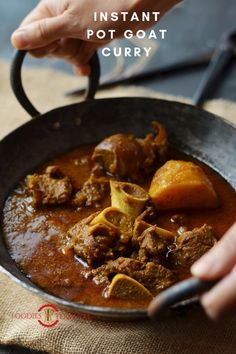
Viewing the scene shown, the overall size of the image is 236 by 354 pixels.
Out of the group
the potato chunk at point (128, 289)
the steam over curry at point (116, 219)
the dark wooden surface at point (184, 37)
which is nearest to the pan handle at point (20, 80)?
the steam over curry at point (116, 219)

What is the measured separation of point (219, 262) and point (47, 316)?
76cm

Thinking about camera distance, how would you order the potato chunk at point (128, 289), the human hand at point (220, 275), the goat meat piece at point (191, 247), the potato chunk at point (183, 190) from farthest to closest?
the potato chunk at point (183, 190) < the goat meat piece at point (191, 247) < the potato chunk at point (128, 289) < the human hand at point (220, 275)

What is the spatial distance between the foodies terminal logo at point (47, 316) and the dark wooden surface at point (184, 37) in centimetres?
166

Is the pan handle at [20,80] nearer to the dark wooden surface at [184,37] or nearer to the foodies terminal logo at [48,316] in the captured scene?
the dark wooden surface at [184,37]

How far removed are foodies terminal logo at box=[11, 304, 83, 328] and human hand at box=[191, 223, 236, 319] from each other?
63cm

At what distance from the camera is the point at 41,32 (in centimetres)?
225

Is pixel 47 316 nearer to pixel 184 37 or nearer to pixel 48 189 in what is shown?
pixel 48 189

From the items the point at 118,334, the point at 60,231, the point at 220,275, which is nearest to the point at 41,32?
the point at 60,231

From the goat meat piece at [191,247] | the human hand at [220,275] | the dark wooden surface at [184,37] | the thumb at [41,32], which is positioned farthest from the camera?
the dark wooden surface at [184,37]

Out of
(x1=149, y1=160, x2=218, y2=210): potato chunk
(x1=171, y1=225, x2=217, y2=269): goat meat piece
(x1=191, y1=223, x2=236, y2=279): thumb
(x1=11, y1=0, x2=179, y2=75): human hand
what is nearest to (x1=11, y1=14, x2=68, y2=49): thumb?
(x1=11, y1=0, x2=179, y2=75): human hand

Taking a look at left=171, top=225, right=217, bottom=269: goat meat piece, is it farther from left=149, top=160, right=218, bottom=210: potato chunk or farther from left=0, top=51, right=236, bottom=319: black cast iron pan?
left=0, top=51, right=236, bottom=319: black cast iron pan

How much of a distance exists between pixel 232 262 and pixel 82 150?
1142 millimetres

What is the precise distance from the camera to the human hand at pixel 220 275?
1.34 meters

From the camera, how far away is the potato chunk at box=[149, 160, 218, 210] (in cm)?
201
